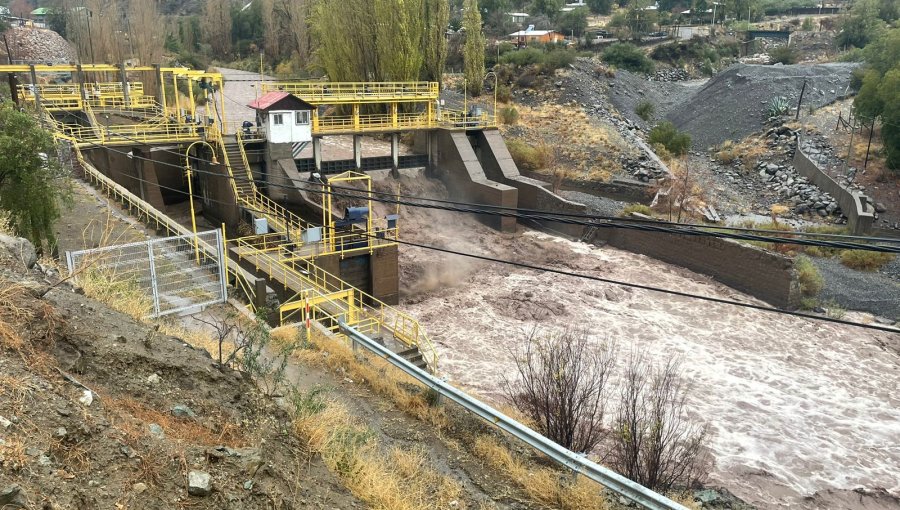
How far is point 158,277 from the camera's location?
1223cm

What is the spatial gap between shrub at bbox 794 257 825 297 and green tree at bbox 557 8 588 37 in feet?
178

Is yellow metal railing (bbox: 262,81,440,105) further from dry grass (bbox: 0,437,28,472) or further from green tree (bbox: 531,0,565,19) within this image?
green tree (bbox: 531,0,565,19)

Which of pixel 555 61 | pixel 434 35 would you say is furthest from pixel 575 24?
pixel 434 35

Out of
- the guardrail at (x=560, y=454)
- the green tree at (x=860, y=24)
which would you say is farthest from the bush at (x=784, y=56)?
the guardrail at (x=560, y=454)

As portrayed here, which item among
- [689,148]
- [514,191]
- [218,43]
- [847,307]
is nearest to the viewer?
[847,307]

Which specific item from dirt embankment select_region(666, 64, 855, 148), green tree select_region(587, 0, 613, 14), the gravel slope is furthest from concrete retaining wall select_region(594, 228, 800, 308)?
green tree select_region(587, 0, 613, 14)

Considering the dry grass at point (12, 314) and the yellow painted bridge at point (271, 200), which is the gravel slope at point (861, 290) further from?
the dry grass at point (12, 314)

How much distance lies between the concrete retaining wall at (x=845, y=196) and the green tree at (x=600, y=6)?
59.1 meters

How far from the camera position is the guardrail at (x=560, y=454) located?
6.52 metres

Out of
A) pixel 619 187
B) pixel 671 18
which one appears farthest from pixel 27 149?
pixel 671 18

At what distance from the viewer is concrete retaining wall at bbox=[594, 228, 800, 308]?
65.3ft

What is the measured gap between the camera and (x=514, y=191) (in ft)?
89.0

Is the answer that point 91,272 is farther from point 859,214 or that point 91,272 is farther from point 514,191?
point 859,214

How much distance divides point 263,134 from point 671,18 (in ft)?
212
